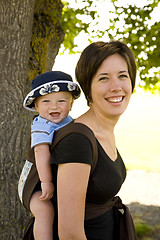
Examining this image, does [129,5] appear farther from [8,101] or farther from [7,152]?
[7,152]

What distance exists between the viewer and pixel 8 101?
4383 mm

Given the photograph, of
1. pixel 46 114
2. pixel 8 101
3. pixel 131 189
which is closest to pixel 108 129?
pixel 46 114

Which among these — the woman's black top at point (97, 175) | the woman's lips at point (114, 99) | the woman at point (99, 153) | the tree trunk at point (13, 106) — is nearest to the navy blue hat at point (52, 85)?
the woman at point (99, 153)

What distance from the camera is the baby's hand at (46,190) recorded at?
2.20 m

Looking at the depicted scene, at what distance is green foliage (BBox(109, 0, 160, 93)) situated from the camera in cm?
615

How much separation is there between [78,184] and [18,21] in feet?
9.59

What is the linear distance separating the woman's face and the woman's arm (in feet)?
1.58

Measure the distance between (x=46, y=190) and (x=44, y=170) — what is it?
0.39ft

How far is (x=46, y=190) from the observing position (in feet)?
7.22

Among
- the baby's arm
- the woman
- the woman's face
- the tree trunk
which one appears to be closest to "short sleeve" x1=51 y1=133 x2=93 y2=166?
the woman

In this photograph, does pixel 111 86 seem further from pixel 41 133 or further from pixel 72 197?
pixel 72 197

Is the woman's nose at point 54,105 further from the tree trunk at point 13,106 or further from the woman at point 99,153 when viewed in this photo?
the tree trunk at point 13,106

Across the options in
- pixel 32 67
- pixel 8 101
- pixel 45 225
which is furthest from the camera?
pixel 32 67

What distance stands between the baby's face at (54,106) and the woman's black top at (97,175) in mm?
371
